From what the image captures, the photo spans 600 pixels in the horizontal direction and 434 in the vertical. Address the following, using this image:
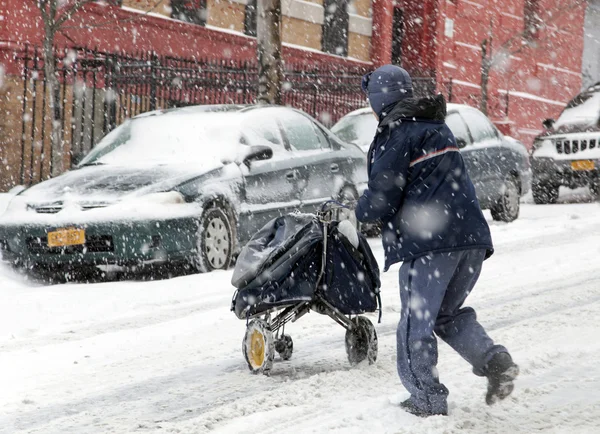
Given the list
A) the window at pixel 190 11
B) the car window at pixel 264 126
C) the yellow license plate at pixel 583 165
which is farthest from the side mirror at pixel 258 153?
the window at pixel 190 11

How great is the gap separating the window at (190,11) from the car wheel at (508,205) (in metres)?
8.74

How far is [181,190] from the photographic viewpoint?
9.61 m

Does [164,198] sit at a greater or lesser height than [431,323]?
greater

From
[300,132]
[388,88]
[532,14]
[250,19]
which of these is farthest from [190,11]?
[388,88]

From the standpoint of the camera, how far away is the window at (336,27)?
25688 millimetres

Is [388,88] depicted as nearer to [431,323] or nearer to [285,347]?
[431,323]

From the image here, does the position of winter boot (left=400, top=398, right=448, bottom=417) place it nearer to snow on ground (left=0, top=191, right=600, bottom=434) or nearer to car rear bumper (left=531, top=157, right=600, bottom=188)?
snow on ground (left=0, top=191, right=600, bottom=434)

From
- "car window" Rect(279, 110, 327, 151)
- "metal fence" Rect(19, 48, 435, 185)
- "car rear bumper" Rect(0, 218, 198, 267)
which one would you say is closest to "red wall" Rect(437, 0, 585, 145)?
"metal fence" Rect(19, 48, 435, 185)

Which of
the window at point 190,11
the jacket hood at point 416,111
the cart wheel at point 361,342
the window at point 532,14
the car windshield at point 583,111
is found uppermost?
the window at point 532,14

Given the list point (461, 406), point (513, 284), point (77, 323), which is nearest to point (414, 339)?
point (461, 406)

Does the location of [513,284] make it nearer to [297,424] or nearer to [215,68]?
[297,424]

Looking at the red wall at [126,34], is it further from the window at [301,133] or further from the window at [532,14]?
the window at [532,14]

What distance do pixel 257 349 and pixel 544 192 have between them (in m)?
12.3

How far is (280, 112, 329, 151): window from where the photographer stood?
1125cm
